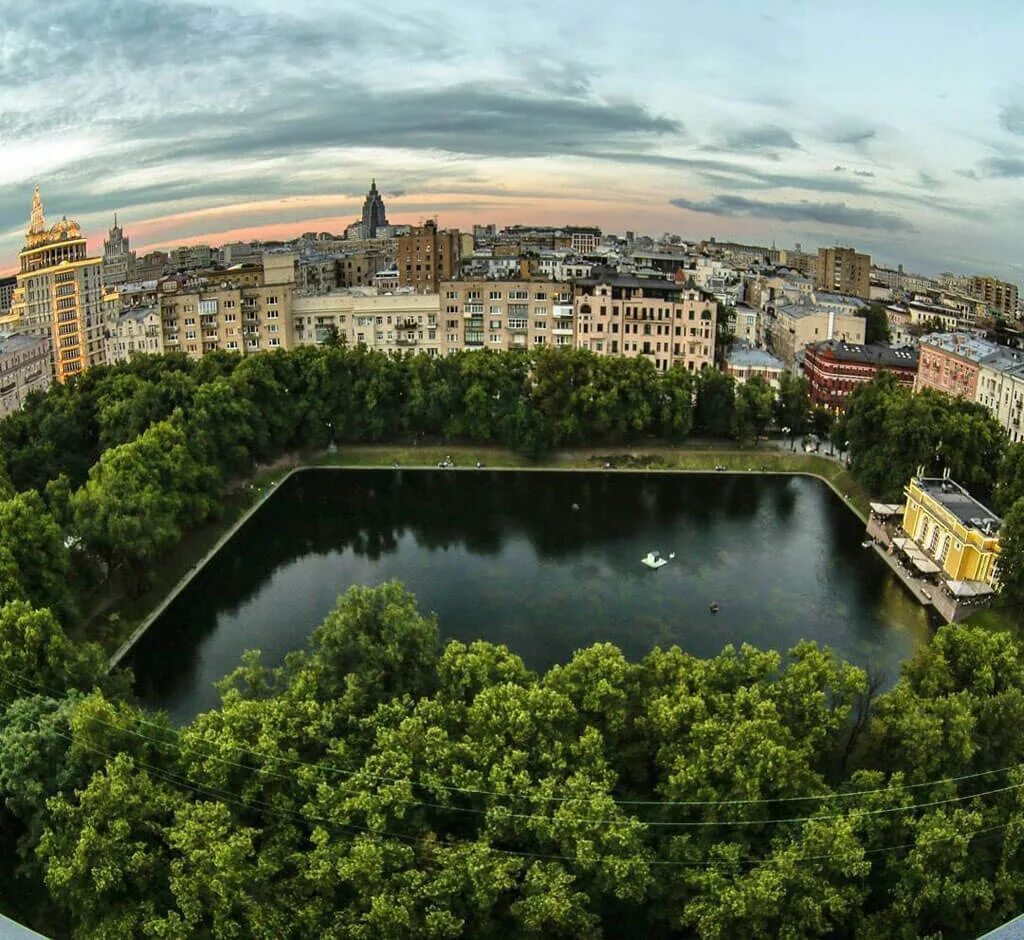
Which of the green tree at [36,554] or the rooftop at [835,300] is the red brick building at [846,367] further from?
the green tree at [36,554]

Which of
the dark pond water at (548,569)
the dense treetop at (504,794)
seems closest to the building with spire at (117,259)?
the dark pond water at (548,569)

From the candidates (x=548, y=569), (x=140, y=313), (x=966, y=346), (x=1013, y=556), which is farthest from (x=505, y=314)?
(x=1013, y=556)

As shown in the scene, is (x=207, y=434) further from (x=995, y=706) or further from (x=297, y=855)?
(x=995, y=706)

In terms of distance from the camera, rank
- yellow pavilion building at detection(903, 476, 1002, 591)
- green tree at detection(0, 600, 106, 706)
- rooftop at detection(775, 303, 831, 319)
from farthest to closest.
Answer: rooftop at detection(775, 303, 831, 319) < yellow pavilion building at detection(903, 476, 1002, 591) < green tree at detection(0, 600, 106, 706)

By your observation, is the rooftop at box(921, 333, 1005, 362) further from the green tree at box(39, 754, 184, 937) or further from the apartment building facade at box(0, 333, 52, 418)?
the apartment building facade at box(0, 333, 52, 418)

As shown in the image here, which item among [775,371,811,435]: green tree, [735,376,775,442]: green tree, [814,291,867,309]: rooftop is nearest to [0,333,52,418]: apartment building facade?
[735,376,775,442]: green tree

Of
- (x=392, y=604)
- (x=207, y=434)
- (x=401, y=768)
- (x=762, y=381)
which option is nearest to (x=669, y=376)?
(x=762, y=381)

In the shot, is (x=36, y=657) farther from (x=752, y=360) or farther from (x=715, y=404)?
(x=752, y=360)
